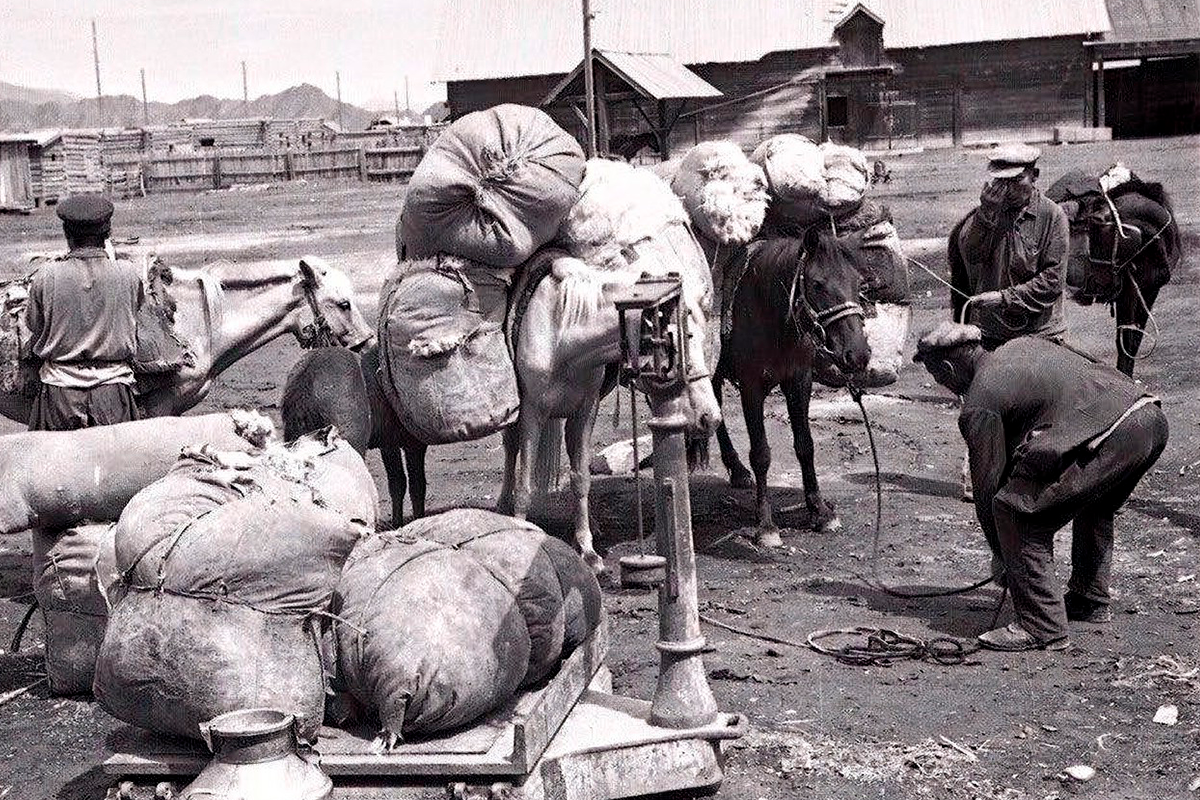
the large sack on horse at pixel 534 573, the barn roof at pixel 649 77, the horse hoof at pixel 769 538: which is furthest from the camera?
the barn roof at pixel 649 77

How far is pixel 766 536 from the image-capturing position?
8781 mm

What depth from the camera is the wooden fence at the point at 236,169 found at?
40.2 metres

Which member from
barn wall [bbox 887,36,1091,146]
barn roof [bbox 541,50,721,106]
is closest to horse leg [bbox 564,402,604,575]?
barn roof [bbox 541,50,721,106]

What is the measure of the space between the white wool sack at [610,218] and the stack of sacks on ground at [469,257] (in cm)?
26

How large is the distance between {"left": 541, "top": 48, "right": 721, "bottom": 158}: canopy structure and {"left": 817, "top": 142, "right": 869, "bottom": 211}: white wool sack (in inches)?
648

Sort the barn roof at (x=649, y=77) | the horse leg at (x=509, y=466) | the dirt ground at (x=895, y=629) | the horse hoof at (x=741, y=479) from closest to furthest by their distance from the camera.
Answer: the dirt ground at (x=895, y=629)
the horse leg at (x=509, y=466)
the horse hoof at (x=741, y=479)
the barn roof at (x=649, y=77)

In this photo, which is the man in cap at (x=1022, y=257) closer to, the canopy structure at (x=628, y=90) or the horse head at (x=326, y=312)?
the horse head at (x=326, y=312)

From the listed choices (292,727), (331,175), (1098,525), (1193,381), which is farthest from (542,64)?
(292,727)

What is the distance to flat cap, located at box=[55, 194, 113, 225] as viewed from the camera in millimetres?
7293

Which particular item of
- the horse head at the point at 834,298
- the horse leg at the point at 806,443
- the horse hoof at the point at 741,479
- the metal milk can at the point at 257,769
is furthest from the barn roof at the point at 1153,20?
the metal milk can at the point at 257,769

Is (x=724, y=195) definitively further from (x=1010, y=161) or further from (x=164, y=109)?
(x=164, y=109)

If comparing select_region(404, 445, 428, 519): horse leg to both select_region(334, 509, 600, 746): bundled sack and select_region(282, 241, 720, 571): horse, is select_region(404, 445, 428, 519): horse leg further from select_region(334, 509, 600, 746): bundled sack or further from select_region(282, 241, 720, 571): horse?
select_region(334, 509, 600, 746): bundled sack

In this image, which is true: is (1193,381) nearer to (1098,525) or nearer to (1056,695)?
(1098,525)

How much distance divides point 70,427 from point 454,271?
220 cm
